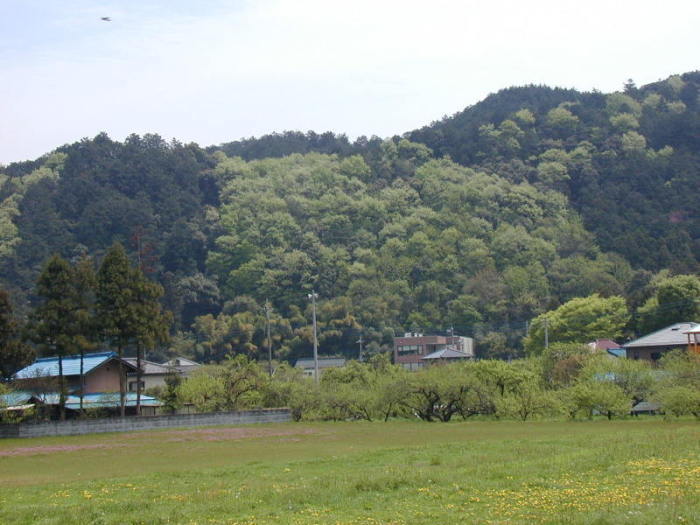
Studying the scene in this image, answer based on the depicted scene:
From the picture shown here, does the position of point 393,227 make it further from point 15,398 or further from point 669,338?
point 15,398

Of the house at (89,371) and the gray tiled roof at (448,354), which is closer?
the house at (89,371)

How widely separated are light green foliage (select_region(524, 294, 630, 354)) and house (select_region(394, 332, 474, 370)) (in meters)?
11.2

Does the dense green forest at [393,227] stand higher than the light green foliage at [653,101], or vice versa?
the light green foliage at [653,101]

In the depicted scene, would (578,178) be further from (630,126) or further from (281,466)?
(281,466)

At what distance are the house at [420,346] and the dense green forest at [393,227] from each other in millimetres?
2418

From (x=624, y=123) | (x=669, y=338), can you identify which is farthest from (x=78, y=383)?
(x=624, y=123)

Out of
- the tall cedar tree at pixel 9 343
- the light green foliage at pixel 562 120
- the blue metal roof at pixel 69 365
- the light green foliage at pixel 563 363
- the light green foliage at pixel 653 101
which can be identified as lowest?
the light green foliage at pixel 563 363

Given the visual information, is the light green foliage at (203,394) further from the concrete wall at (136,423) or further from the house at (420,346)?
the house at (420,346)

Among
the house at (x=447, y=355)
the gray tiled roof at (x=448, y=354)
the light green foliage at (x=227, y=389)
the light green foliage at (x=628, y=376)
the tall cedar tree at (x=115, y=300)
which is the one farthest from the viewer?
the gray tiled roof at (x=448, y=354)

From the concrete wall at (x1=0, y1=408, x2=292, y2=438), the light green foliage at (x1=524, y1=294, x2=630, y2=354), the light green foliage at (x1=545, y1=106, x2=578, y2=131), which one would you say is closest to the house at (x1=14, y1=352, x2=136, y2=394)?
the concrete wall at (x1=0, y1=408, x2=292, y2=438)

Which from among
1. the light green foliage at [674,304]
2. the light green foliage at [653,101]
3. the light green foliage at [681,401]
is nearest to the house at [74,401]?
the light green foliage at [681,401]

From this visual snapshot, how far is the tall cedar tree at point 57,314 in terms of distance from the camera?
1832 inches

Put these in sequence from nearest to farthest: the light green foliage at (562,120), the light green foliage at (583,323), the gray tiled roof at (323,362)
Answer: the light green foliage at (583,323) < the gray tiled roof at (323,362) < the light green foliage at (562,120)

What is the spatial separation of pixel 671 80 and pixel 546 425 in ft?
496
